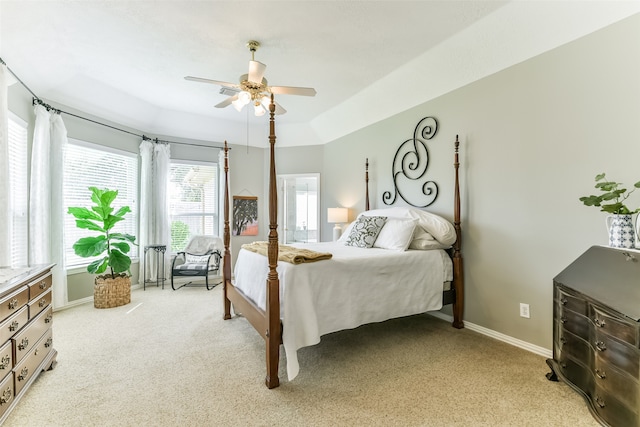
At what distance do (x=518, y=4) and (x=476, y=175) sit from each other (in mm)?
1432

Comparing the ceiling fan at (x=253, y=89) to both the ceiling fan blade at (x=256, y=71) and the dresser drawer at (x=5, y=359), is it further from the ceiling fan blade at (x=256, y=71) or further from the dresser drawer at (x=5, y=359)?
the dresser drawer at (x=5, y=359)

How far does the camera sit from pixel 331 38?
274cm

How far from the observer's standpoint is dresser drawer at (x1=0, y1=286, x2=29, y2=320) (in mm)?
1663

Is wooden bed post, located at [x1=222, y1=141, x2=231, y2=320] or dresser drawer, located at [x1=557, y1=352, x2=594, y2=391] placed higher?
wooden bed post, located at [x1=222, y1=141, x2=231, y2=320]

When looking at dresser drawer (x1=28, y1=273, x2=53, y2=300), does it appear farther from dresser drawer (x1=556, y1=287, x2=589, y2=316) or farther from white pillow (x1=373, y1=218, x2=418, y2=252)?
dresser drawer (x1=556, y1=287, x2=589, y2=316)

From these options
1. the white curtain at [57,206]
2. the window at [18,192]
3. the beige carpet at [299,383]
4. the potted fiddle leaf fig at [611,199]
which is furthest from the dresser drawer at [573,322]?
the white curtain at [57,206]

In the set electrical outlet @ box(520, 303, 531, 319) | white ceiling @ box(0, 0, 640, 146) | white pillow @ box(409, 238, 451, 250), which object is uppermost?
white ceiling @ box(0, 0, 640, 146)

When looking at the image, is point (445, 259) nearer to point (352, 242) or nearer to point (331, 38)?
point (352, 242)

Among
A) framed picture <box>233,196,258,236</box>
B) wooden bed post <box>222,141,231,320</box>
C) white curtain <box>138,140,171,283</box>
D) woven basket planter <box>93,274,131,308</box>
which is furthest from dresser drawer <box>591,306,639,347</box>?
white curtain <box>138,140,171,283</box>

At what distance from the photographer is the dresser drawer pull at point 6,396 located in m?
1.65

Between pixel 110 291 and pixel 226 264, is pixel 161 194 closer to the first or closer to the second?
pixel 110 291

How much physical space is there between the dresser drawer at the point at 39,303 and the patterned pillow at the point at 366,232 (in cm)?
275

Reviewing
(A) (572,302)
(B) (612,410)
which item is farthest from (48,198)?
(B) (612,410)

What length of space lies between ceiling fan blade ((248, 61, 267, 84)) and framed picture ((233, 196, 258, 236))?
326 centimetres
